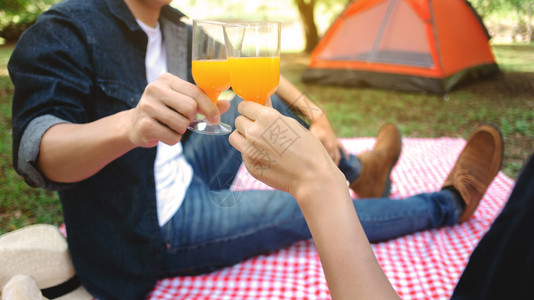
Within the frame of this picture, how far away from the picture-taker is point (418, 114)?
4.88m

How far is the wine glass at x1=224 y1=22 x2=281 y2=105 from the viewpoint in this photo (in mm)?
1052

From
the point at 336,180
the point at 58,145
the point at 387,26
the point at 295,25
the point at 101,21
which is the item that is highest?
the point at 101,21

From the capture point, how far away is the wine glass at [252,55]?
3.45 feet

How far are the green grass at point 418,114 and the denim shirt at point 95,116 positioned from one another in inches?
44.8

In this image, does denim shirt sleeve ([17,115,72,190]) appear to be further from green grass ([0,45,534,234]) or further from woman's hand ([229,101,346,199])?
green grass ([0,45,534,234])

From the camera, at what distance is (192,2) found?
13.4m

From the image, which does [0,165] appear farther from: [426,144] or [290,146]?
[426,144]

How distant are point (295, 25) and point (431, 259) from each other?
17.6 meters

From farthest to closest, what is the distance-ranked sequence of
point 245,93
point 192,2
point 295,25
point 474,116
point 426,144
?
point 295,25, point 192,2, point 474,116, point 426,144, point 245,93

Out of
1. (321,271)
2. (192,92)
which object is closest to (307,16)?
→ (321,271)

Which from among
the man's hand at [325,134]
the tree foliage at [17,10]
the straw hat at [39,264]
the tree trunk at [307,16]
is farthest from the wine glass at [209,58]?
the tree trunk at [307,16]

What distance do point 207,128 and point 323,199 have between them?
1.95 feet

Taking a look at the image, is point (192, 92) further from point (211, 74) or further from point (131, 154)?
point (131, 154)

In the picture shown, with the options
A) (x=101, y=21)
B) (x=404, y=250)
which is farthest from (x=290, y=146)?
(x=404, y=250)
